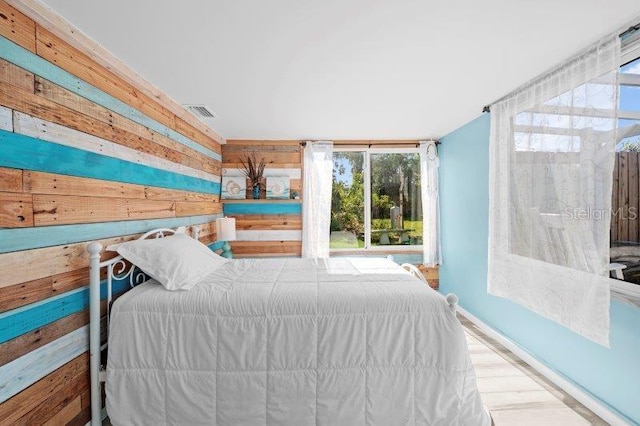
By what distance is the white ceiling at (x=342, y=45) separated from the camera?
1.43 meters

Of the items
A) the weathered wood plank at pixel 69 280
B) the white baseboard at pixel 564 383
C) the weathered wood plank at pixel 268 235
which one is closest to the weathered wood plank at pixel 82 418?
the weathered wood plank at pixel 69 280

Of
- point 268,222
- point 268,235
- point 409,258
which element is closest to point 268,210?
point 268,222

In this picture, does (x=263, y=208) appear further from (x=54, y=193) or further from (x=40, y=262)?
(x=40, y=262)

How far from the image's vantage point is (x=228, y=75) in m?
2.12

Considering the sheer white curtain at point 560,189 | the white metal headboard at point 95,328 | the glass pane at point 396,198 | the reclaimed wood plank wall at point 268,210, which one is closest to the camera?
the white metal headboard at point 95,328

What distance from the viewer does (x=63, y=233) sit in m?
1.51

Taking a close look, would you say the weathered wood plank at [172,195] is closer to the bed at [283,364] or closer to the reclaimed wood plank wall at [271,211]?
the reclaimed wood plank wall at [271,211]

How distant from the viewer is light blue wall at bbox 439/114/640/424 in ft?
5.60

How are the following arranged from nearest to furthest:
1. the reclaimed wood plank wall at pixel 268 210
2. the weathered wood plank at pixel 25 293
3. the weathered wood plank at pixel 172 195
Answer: the weathered wood plank at pixel 25 293, the weathered wood plank at pixel 172 195, the reclaimed wood plank wall at pixel 268 210

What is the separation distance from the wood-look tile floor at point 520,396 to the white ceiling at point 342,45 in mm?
2403

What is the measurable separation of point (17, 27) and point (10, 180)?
28.9 inches

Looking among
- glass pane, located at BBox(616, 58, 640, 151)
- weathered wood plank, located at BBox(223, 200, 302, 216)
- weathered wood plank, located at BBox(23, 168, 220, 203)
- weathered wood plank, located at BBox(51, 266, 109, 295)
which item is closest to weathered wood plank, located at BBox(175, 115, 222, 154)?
weathered wood plank, located at BBox(23, 168, 220, 203)

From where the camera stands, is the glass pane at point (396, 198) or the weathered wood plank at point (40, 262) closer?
the weathered wood plank at point (40, 262)

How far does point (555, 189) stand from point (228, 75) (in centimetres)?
259
